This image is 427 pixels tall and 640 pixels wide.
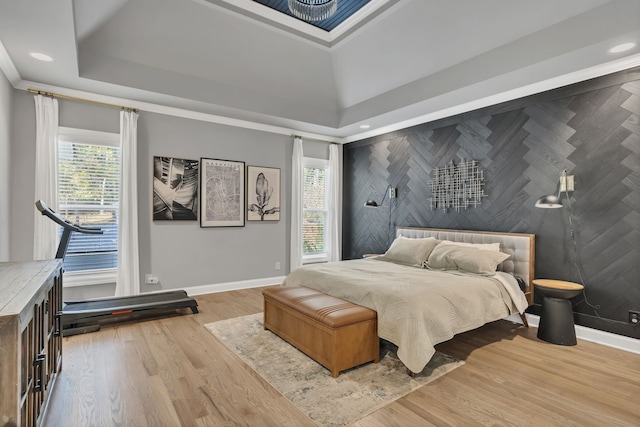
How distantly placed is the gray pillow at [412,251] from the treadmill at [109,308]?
2687 millimetres

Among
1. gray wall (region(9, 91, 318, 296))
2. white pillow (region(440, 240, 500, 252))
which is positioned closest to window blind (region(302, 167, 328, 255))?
gray wall (region(9, 91, 318, 296))

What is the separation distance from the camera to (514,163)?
4047mm

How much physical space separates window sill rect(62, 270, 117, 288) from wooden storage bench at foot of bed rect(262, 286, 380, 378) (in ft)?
8.67

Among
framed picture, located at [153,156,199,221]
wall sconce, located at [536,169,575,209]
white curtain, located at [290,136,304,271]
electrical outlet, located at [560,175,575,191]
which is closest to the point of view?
wall sconce, located at [536,169,575,209]

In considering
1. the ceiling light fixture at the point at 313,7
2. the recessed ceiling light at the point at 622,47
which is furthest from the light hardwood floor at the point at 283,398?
the ceiling light fixture at the point at 313,7

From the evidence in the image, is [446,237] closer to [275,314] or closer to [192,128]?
[275,314]

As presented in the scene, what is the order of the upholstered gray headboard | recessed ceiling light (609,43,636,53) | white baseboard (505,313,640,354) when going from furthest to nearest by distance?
the upholstered gray headboard
white baseboard (505,313,640,354)
recessed ceiling light (609,43,636,53)

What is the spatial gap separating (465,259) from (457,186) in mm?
1333

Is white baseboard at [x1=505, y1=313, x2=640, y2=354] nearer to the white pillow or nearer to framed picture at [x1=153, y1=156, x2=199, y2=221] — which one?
the white pillow

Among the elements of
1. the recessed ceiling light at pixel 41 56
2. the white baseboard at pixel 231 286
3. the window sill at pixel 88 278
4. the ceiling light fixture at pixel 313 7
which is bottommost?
the white baseboard at pixel 231 286

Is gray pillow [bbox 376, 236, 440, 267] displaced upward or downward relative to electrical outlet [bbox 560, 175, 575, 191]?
downward

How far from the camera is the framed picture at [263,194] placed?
5.55 m

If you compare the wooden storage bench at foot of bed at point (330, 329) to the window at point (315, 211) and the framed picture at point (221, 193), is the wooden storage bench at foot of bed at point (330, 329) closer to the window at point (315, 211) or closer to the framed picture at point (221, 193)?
the framed picture at point (221, 193)

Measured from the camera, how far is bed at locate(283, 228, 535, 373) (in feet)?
8.58
